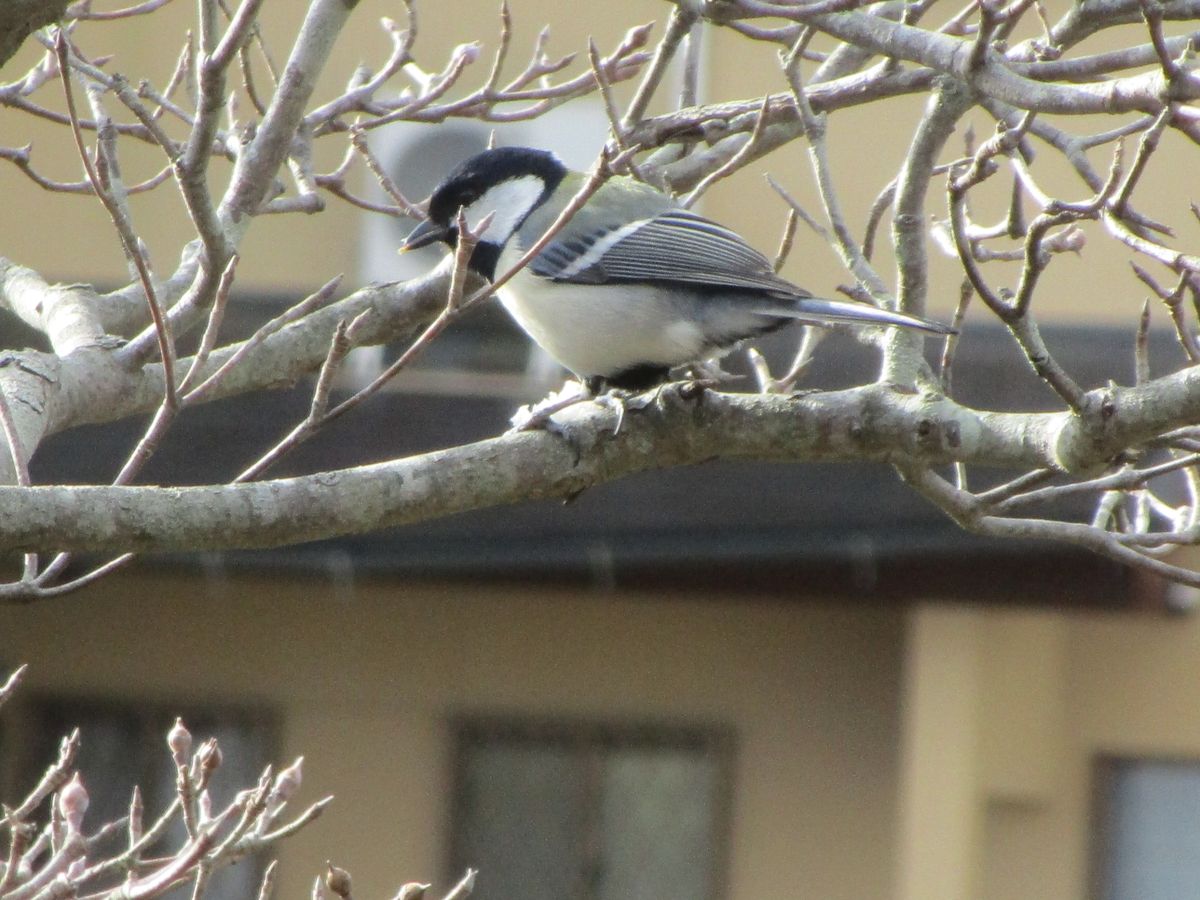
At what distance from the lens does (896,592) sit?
204 inches

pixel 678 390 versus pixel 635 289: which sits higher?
pixel 635 289

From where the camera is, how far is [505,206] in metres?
3.38

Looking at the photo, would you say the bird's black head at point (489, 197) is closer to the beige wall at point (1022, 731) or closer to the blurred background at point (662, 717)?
the blurred background at point (662, 717)

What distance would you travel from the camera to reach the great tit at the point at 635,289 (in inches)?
115

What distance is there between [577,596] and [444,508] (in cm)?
382

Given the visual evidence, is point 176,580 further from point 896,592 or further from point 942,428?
point 942,428

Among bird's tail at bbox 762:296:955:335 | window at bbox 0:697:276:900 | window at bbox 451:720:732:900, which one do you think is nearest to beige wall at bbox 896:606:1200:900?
window at bbox 451:720:732:900

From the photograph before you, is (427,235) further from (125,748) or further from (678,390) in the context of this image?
(125,748)

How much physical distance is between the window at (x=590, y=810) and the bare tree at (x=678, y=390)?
324 centimetres

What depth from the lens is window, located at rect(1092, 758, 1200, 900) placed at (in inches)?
225

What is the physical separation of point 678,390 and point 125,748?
431 centimetres

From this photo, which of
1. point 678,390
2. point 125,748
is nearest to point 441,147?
point 125,748

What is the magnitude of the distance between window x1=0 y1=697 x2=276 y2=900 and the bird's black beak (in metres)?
3.20

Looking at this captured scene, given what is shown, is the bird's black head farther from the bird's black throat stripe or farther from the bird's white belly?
the bird's white belly
